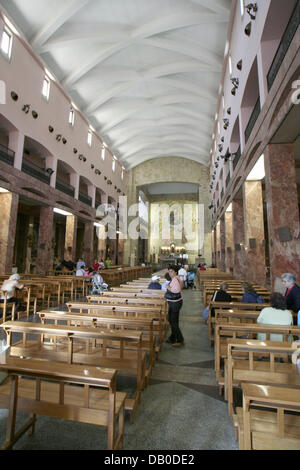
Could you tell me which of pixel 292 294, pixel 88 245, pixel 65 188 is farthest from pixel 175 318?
pixel 88 245

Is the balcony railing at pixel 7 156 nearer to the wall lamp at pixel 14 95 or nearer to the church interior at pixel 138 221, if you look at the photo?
the church interior at pixel 138 221

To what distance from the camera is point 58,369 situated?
1.53 m

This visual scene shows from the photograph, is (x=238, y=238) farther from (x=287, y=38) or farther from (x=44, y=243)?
(x=44, y=243)

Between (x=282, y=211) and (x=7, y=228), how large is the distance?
9483 millimetres

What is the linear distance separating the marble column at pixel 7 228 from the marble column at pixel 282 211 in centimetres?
919

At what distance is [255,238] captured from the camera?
7926 millimetres

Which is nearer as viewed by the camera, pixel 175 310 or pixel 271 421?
pixel 271 421

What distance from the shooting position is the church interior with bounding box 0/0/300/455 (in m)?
1.87

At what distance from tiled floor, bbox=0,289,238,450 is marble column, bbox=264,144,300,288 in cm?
324

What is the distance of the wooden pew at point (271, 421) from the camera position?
4.02 ft

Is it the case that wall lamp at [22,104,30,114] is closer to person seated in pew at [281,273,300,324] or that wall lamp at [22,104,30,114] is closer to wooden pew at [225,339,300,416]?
person seated in pew at [281,273,300,324]

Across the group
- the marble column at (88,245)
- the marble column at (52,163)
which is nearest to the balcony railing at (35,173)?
the marble column at (52,163)

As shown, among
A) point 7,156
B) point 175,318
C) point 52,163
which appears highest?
point 52,163

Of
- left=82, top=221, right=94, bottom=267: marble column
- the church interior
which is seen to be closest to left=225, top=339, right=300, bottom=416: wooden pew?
the church interior
